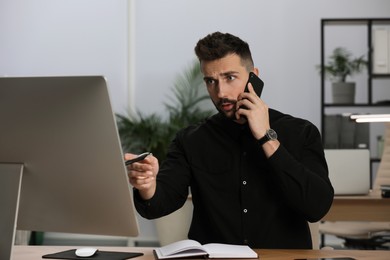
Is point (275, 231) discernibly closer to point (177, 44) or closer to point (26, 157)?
point (26, 157)

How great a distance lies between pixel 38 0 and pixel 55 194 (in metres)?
5.90

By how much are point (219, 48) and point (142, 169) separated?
0.63 metres

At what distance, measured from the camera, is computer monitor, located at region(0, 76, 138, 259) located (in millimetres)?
1403

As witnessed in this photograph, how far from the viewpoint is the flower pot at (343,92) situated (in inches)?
253

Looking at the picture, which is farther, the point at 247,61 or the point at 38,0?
the point at 38,0

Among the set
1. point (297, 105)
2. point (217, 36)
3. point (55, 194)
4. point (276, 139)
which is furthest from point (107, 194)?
point (297, 105)

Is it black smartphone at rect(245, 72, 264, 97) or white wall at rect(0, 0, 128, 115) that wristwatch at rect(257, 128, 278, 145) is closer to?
black smartphone at rect(245, 72, 264, 97)

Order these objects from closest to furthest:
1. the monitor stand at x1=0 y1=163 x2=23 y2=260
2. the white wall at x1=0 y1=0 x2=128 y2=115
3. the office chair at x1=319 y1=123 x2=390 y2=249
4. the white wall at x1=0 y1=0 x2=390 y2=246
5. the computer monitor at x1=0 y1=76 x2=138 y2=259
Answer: the computer monitor at x1=0 y1=76 x2=138 y2=259, the monitor stand at x1=0 y1=163 x2=23 y2=260, the office chair at x1=319 y1=123 x2=390 y2=249, the white wall at x1=0 y1=0 x2=390 y2=246, the white wall at x1=0 y1=0 x2=128 y2=115

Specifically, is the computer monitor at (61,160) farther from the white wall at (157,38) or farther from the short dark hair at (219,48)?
the white wall at (157,38)

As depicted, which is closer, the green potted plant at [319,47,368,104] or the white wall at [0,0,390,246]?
the green potted plant at [319,47,368,104]

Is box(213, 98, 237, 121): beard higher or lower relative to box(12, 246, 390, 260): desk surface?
higher

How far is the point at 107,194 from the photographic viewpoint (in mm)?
1492

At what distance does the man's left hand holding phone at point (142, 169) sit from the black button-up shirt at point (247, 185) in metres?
0.24

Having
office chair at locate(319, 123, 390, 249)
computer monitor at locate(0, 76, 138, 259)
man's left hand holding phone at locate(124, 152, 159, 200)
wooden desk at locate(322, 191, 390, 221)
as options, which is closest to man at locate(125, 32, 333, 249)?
man's left hand holding phone at locate(124, 152, 159, 200)
